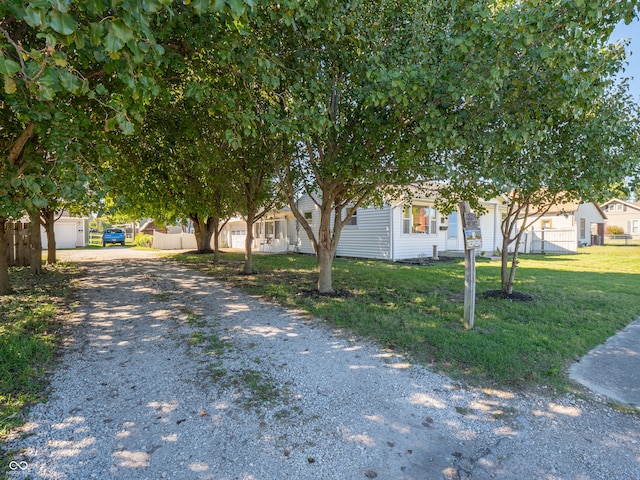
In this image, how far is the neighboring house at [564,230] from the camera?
20766 mm

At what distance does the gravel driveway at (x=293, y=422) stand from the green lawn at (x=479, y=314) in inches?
20.4

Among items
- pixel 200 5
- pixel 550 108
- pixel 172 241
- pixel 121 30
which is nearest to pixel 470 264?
pixel 550 108

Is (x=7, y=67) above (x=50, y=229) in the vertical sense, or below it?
above

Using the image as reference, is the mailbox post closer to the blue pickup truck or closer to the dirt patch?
the dirt patch

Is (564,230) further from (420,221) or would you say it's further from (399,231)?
(399,231)

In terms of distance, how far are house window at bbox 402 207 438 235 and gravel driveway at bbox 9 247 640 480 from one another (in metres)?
11.3

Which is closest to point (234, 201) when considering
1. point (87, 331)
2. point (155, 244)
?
point (87, 331)

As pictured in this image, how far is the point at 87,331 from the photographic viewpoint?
536cm

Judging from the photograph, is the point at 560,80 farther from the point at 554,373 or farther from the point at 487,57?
the point at 554,373

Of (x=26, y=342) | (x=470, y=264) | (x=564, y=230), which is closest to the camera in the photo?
(x=26, y=342)

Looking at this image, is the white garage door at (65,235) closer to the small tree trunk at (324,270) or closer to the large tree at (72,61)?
the large tree at (72,61)

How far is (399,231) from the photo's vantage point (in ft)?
49.0

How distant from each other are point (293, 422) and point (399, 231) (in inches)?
499

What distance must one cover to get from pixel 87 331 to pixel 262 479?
4.43m
